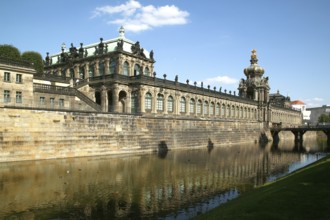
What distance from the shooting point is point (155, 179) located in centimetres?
2305

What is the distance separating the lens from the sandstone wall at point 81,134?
98.2ft

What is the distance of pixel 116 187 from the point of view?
20.2 meters

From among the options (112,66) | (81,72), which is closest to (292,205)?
(112,66)

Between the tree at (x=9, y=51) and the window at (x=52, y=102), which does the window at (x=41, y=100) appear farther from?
the tree at (x=9, y=51)

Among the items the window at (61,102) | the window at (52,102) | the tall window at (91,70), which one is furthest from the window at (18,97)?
the tall window at (91,70)

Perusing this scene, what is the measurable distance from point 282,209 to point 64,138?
2723 cm

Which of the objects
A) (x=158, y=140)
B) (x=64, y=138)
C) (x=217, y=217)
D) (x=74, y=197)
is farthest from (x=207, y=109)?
(x=217, y=217)

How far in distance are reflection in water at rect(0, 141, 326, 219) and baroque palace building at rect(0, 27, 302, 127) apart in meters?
9.93

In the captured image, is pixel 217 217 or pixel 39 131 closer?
pixel 217 217

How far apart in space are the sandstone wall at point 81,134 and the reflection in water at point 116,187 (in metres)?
2.13

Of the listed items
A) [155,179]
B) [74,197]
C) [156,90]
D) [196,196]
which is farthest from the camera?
[156,90]

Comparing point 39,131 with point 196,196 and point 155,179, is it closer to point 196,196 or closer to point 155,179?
point 155,179

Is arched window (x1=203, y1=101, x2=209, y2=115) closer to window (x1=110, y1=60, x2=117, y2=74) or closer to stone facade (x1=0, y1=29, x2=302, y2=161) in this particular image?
stone facade (x1=0, y1=29, x2=302, y2=161)

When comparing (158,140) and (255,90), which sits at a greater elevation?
(255,90)
